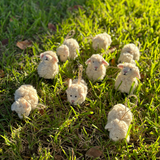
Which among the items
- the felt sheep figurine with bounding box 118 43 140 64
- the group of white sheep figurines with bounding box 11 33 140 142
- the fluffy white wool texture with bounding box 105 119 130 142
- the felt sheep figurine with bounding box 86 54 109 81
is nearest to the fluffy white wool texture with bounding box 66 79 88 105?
the group of white sheep figurines with bounding box 11 33 140 142

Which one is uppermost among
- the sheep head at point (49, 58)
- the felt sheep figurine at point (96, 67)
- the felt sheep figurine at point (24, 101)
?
the sheep head at point (49, 58)

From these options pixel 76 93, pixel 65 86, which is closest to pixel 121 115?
pixel 76 93

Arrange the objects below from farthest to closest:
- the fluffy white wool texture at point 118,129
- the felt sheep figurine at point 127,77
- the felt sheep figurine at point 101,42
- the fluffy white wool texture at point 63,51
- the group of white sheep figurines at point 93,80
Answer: the felt sheep figurine at point 101,42
the fluffy white wool texture at point 63,51
the felt sheep figurine at point 127,77
the group of white sheep figurines at point 93,80
the fluffy white wool texture at point 118,129

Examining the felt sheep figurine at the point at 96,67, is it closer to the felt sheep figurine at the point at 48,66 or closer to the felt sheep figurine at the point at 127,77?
the felt sheep figurine at the point at 127,77

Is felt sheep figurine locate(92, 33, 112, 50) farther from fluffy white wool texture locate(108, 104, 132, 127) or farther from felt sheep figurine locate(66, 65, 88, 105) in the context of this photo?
fluffy white wool texture locate(108, 104, 132, 127)

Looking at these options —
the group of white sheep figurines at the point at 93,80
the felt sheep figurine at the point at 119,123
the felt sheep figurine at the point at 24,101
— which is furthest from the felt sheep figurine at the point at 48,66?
the felt sheep figurine at the point at 119,123

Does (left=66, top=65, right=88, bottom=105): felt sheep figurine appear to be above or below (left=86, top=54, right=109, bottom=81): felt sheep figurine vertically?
below
